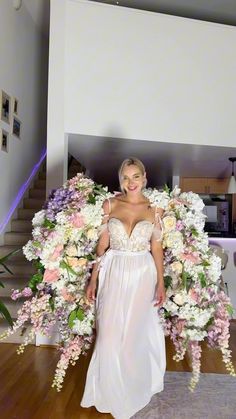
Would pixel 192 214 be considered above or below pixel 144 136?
below

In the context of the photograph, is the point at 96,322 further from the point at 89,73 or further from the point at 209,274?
the point at 89,73

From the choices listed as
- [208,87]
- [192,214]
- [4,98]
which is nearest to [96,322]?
[192,214]

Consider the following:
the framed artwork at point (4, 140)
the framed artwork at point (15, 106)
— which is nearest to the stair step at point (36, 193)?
the framed artwork at point (4, 140)

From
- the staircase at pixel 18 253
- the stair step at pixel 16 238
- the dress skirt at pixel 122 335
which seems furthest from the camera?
the stair step at pixel 16 238

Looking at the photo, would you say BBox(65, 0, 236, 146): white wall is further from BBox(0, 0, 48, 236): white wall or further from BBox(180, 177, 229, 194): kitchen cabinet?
BBox(180, 177, 229, 194): kitchen cabinet

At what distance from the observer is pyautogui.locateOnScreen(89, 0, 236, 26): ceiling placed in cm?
395

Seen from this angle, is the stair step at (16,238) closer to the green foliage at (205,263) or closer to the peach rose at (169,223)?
the peach rose at (169,223)

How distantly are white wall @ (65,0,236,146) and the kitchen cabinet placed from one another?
2194 mm

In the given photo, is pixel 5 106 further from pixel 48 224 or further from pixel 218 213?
pixel 218 213

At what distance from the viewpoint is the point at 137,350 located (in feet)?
7.37

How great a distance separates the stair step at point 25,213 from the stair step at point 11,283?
3.61 ft

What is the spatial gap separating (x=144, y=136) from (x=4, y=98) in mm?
2012

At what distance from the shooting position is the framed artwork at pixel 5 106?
14.2 ft

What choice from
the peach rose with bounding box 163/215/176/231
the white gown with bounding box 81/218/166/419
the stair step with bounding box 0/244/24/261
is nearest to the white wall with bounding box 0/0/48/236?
the stair step with bounding box 0/244/24/261
